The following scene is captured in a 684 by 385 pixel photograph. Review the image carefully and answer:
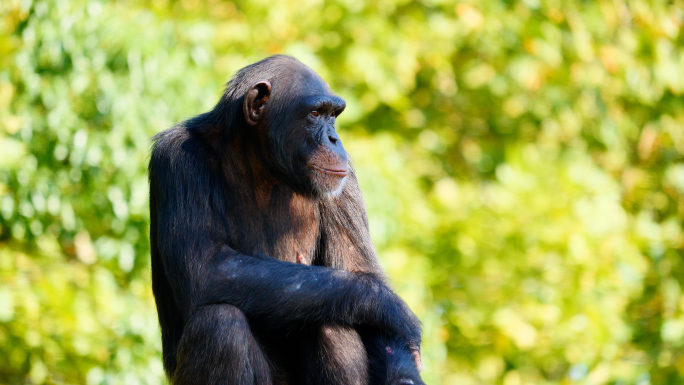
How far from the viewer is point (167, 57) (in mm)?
5938

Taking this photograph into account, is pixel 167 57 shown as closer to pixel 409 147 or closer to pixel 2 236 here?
pixel 2 236

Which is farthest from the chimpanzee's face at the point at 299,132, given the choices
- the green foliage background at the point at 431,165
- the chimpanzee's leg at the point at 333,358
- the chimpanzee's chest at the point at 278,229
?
the green foliage background at the point at 431,165

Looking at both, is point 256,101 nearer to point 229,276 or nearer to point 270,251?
point 270,251

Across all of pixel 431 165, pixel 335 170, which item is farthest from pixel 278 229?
pixel 431 165

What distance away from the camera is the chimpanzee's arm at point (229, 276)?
337cm

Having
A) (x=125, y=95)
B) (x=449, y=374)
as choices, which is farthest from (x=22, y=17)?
(x=449, y=374)

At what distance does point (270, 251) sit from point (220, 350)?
Answer: 71 centimetres

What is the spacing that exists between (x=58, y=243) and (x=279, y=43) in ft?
9.12

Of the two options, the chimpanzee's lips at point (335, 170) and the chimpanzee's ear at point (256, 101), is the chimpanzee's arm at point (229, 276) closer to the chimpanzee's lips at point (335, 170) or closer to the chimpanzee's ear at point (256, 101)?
the chimpanzee's ear at point (256, 101)

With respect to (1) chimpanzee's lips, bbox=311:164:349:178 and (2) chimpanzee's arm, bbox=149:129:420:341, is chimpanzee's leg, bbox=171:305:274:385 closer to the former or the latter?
(2) chimpanzee's arm, bbox=149:129:420:341

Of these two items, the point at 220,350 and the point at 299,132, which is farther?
the point at 299,132

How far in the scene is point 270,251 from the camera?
12.4ft

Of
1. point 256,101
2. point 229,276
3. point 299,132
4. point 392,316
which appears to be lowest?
point 392,316

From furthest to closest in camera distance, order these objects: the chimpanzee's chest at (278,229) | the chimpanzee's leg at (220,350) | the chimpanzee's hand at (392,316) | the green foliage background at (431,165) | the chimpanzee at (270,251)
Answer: the green foliage background at (431,165) → the chimpanzee's chest at (278,229) → the chimpanzee's hand at (392,316) → the chimpanzee at (270,251) → the chimpanzee's leg at (220,350)
